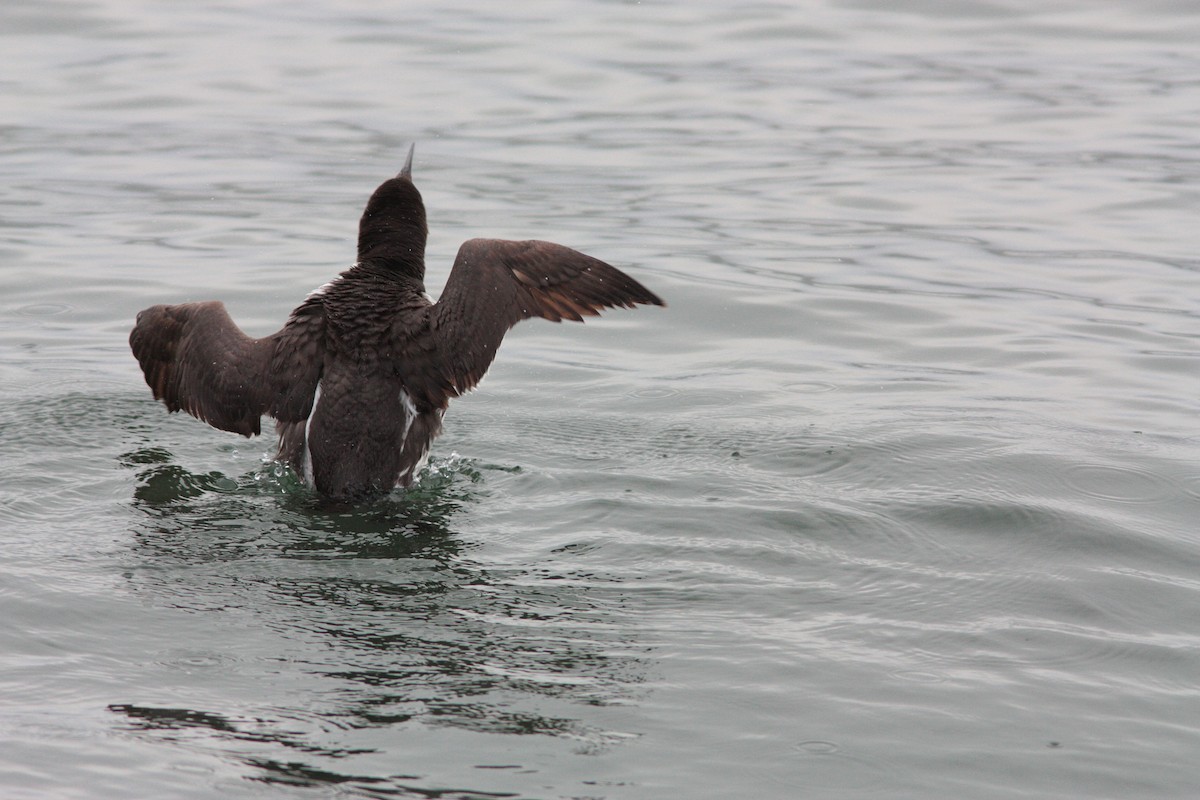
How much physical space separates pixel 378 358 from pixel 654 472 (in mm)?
1391

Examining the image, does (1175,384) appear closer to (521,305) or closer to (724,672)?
(521,305)

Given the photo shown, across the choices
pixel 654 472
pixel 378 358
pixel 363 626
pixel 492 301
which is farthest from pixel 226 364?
pixel 363 626

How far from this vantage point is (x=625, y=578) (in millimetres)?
5812

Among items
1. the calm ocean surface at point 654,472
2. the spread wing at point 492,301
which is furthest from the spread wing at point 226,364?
the spread wing at point 492,301

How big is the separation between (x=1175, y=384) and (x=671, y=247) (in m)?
4.46

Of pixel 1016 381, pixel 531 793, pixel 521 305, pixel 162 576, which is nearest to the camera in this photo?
pixel 531 793

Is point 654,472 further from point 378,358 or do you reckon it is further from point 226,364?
point 226,364

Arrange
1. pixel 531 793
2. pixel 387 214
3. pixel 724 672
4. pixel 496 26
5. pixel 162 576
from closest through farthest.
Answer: pixel 531 793, pixel 724 672, pixel 162 576, pixel 387 214, pixel 496 26

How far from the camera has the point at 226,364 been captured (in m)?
6.98

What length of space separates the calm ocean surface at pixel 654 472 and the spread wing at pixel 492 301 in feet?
1.88

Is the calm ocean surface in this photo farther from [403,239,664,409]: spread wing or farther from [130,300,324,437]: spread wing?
[403,239,664,409]: spread wing

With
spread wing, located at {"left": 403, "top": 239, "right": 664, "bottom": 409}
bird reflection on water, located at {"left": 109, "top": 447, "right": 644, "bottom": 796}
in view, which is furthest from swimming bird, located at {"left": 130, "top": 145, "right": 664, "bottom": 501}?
bird reflection on water, located at {"left": 109, "top": 447, "right": 644, "bottom": 796}

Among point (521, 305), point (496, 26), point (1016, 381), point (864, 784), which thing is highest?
point (496, 26)

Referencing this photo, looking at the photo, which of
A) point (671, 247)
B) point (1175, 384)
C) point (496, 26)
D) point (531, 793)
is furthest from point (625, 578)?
point (496, 26)
